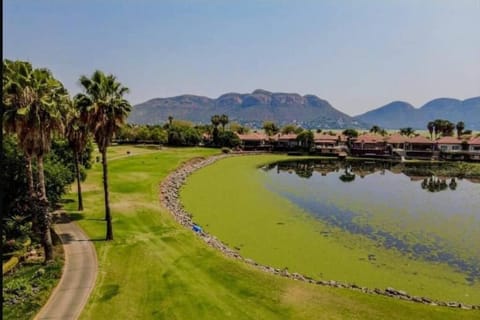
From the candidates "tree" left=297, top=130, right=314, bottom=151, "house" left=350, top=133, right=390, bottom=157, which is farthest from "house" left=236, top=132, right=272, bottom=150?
"house" left=350, top=133, right=390, bottom=157

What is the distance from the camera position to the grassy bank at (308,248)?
26.3 metres

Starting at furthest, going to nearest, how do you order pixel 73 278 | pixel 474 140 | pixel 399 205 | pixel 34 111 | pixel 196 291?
1. pixel 474 140
2. pixel 399 205
3. pixel 73 278
4. pixel 34 111
5. pixel 196 291

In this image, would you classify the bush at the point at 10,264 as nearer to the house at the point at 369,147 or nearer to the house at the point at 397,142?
the house at the point at 369,147

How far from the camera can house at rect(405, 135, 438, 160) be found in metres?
118

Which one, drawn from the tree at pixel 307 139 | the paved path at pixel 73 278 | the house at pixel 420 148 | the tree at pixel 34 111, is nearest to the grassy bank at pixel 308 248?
the paved path at pixel 73 278

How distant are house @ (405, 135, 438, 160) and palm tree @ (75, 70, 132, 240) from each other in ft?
358

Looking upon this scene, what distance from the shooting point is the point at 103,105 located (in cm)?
2850

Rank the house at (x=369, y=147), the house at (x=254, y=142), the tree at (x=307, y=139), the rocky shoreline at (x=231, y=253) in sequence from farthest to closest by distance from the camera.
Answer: the house at (x=254, y=142) < the tree at (x=307, y=139) < the house at (x=369, y=147) < the rocky shoreline at (x=231, y=253)

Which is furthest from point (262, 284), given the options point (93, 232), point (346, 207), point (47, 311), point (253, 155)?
point (253, 155)

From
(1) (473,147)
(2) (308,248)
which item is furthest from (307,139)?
(2) (308,248)

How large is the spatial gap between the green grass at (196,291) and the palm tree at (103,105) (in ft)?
29.0

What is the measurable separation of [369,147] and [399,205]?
3213 inches

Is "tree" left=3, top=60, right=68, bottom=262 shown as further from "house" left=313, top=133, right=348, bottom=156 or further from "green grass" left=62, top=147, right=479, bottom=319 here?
"house" left=313, top=133, right=348, bottom=156

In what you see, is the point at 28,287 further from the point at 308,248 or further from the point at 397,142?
the point at 397,142
